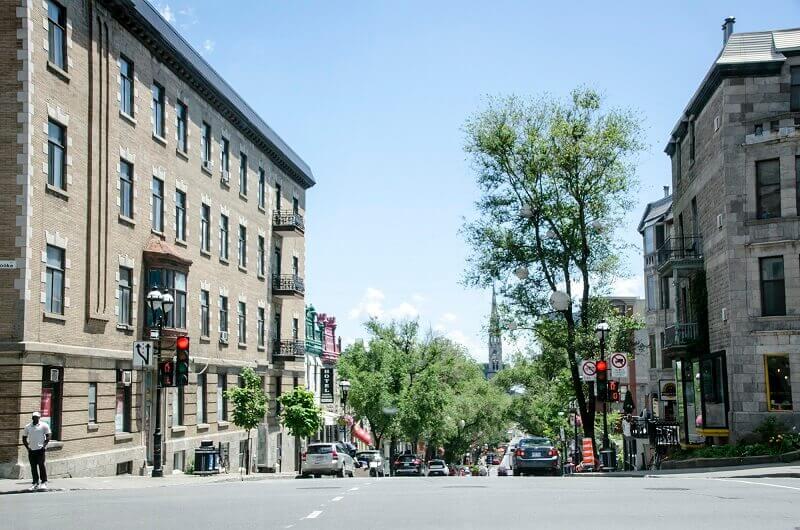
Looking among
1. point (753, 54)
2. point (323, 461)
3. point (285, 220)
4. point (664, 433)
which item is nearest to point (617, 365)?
point (753, 54)

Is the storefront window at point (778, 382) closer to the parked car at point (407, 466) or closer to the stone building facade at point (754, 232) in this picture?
the stone building facade at point (754, 232)

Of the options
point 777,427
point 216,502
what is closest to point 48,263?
point 216,502

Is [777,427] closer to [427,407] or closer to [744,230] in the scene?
[744,230]

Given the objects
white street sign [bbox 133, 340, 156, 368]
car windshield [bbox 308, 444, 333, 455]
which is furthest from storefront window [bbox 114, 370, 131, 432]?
car windshield [bbox 308, 444, 333, 455]

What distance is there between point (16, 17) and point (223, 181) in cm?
1874

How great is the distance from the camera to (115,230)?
32.9m

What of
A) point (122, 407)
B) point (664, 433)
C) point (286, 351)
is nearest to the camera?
point (122, 407)

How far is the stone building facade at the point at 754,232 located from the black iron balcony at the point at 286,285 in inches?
979

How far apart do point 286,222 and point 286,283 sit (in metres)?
3.37

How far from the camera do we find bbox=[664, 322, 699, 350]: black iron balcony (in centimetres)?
3909

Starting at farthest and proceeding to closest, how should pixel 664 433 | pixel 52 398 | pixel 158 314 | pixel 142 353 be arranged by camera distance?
pixel 664 433
pixel 158 314
pixel 142 353
pixel 52 398

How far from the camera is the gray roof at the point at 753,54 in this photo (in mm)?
33938

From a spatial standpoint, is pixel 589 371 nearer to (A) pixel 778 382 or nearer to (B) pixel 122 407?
(A) pixel 778 382

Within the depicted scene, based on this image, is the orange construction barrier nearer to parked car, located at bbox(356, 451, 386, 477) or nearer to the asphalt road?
the asphalt road
